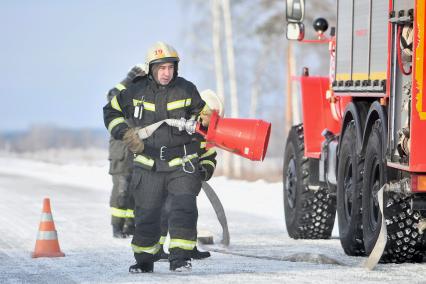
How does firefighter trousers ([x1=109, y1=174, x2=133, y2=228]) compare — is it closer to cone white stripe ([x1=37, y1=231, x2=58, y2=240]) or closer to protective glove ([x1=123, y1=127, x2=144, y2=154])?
cone white stripe ([x1=37, y1=231, x2=58, y2=240])

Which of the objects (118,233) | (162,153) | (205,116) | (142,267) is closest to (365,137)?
(205,116)

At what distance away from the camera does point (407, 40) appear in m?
11.7

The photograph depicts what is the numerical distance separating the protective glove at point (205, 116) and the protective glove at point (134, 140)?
1.74 feet

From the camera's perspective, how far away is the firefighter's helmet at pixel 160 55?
11773 millimetres

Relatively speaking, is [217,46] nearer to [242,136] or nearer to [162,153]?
[242,136]

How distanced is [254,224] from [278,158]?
5427 centimetres

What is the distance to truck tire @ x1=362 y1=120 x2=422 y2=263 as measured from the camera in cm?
1208

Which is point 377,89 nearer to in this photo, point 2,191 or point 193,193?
point 193,193

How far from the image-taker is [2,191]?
26.3 meters

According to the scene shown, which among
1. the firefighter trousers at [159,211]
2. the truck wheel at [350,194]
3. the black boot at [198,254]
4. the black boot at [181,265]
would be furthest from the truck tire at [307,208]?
the black boot at [181,265]

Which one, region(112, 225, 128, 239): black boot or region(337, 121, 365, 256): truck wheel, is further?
region(112, 225, 128, 239): black boot

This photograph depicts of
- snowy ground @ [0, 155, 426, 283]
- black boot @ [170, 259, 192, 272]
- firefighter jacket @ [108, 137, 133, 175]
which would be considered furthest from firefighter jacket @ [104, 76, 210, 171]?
firefighter jacket @ [108, 137, 133, 175]

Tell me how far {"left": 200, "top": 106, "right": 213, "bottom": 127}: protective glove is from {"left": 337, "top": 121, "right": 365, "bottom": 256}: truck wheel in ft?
5.99

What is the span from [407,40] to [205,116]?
5.57 feet
